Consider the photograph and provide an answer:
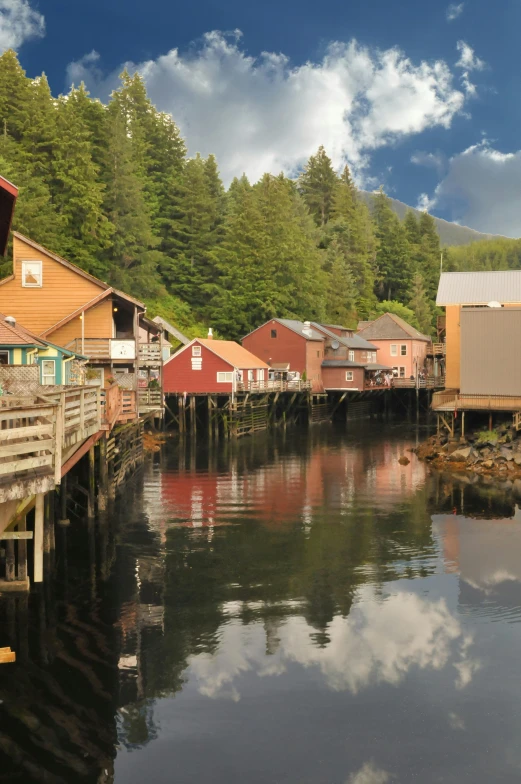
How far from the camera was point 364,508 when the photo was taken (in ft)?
98.5

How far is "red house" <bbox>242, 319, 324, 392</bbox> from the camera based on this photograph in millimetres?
68562

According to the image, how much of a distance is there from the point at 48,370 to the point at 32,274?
9538 mm

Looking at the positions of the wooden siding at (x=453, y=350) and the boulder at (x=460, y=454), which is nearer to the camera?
the boulder at (x=460, y=454)

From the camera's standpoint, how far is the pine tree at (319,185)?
123188 millimetres

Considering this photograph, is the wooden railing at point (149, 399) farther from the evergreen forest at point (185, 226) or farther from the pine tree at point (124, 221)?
the pine tree at point (124, 221)

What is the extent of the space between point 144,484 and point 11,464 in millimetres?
25113

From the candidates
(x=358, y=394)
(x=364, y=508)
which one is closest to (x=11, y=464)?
(x=364, y=508)

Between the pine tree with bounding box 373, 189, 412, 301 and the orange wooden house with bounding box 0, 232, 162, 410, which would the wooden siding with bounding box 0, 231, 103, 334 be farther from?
the pine tree with bounding box 373, 189, 412, 301

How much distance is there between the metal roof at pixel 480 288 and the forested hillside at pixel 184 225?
25.4 meters

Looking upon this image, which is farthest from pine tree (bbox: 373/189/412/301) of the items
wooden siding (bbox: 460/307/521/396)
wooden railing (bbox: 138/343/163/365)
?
wooden railing (bbox: 138/343/163/365)

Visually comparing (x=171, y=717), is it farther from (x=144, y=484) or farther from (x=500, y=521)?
(x=144, y=484)

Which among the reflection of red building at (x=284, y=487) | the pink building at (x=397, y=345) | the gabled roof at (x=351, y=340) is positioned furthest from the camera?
the pink building at (x=397, y=345)

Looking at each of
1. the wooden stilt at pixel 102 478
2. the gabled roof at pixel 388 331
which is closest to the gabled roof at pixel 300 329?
the gabled roof at pixel 388 331

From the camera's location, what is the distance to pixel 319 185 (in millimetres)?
123812
